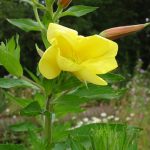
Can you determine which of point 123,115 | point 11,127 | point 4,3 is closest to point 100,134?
point 11,127

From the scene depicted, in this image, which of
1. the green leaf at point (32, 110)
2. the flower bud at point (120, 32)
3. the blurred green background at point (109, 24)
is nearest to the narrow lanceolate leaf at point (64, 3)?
the flower bud at point (120, 32)

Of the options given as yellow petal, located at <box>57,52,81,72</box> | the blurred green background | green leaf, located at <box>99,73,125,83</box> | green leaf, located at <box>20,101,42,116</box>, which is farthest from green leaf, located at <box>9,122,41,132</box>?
the blurred green background

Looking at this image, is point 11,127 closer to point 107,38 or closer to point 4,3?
point 107,38

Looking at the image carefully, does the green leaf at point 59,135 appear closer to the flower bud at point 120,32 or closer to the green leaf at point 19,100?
the green leaf at point 19,100

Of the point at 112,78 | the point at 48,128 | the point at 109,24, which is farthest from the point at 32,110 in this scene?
the point at 109,24

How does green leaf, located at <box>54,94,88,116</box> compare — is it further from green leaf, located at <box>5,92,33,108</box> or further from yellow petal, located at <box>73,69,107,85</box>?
yellow petal, located at <box>73,69,107,85</box>

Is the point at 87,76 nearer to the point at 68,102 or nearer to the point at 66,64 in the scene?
the point at 66,64
